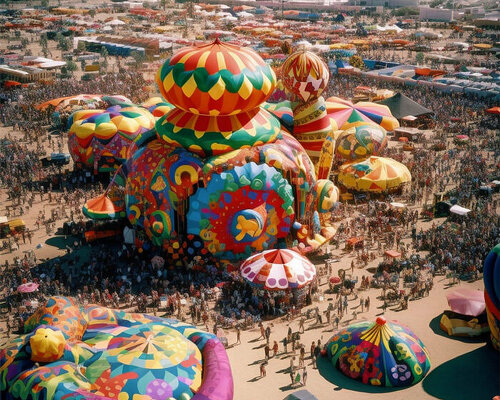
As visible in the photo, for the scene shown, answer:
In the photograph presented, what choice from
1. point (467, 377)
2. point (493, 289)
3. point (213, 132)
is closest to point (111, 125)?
point (213, 132)

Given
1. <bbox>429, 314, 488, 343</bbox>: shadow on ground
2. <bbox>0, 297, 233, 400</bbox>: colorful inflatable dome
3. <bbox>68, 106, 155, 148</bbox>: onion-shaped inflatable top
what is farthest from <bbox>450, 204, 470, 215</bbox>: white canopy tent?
<bbox>68, 106, 155, 148</bbox>: onion-shaped inflatable top

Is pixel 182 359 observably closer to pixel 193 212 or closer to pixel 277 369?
pixel 277 369

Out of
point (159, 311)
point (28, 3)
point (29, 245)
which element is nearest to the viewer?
point (159, 311)

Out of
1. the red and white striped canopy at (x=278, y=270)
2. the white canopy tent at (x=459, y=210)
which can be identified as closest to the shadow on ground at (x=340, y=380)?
the red and white striped canopy at (x=278, y=270)

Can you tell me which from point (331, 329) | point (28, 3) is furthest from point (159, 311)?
point (28, 3)

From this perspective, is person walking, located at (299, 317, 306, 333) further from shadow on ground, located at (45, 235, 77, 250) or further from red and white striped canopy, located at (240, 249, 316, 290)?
shadow on ground, located at (45, 235, 77, 250)

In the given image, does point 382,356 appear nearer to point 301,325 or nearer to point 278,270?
point 301,325
